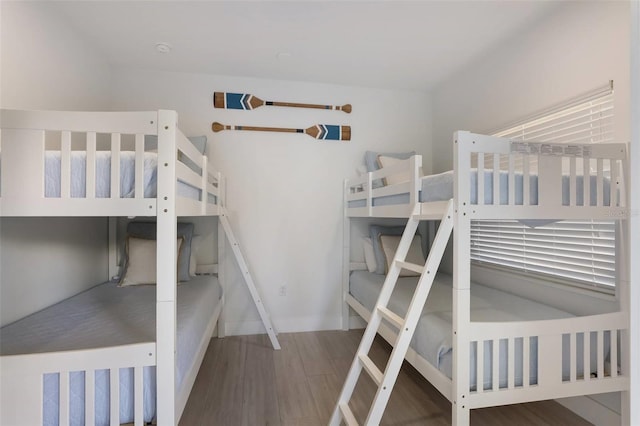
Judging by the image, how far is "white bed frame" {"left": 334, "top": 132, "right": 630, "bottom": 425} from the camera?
1.32 m

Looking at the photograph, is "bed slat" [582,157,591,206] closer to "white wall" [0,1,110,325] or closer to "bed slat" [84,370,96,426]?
"bed slat" [84,370,96,426]

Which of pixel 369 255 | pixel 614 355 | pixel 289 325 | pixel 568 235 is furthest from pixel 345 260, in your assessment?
pixel 614 355

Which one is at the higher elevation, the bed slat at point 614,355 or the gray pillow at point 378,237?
the gray pillow at point 378,237

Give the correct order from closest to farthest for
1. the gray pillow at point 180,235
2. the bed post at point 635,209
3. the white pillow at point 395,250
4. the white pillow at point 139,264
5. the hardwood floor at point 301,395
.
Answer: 1. the bed post at point 635,209
2. the hardwood floor at point 301,395
3. the white pillow at point 139,264
4. the gray pillow at point 180,235
5. the white pillow at point 395,250

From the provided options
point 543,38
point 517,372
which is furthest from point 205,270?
point 543,38


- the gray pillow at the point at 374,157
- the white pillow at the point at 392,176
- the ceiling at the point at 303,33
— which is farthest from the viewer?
the gray pillow at the point at 374,157

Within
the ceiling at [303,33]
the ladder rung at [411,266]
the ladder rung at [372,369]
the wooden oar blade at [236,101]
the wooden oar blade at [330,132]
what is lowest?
the ladder rung at [372,369]

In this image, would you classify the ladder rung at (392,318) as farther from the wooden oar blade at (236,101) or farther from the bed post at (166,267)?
the wooden oar blade at (236,101)

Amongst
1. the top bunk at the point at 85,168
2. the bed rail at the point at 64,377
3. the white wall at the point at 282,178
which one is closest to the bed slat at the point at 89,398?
the bed rail at the point at 64,377

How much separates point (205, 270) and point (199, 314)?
100 centimetres

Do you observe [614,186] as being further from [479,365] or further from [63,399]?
[63,399]

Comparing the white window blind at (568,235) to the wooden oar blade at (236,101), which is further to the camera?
the wooden oar blade at (236,101)

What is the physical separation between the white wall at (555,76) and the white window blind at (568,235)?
0.07 metres

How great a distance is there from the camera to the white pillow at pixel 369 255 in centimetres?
288
